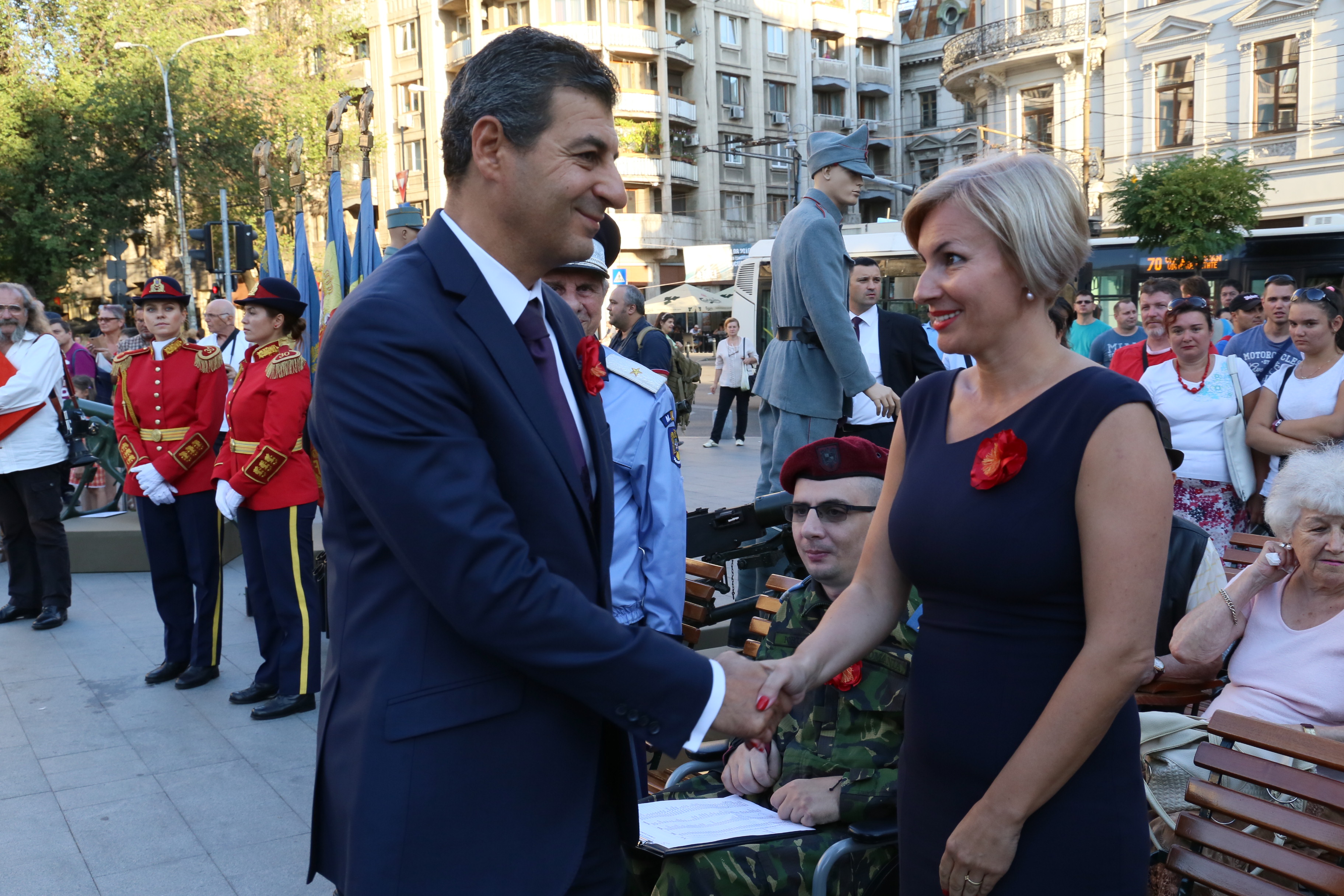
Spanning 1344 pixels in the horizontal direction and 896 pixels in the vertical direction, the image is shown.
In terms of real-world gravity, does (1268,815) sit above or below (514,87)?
below

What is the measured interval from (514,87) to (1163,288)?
719 centimetres

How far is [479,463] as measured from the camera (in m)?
1.65

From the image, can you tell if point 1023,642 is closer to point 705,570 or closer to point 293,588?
point 705,570

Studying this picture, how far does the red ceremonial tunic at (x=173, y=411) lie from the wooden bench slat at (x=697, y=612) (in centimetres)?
316

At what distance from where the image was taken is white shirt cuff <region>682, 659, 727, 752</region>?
1790mm

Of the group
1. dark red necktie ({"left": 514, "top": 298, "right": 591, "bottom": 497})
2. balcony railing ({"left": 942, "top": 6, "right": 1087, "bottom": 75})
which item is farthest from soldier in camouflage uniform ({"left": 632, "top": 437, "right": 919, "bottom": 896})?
balcony railing ({"left": 942, "top": 6, "right": 1087, "bottom": 75})

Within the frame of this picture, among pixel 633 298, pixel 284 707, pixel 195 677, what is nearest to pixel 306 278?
pixel 633 298

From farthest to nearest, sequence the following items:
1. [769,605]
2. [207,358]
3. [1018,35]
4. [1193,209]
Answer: [1018,35] < [1193,209] < [207,358] < [769,605]

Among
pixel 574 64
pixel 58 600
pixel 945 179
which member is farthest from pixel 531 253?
pixel 58 600

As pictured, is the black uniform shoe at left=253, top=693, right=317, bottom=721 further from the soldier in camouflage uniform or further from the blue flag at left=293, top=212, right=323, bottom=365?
the blue flag at left=293, top=212, right=323, bottom=365

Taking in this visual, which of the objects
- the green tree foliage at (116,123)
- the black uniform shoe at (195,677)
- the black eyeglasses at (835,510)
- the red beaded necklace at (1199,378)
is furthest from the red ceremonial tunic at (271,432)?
the green tree foliage at (116,123)

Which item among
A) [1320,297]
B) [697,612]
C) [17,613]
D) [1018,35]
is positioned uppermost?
[1018,35]

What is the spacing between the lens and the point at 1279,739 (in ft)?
8.62

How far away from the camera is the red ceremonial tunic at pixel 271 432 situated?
554 centimetres
